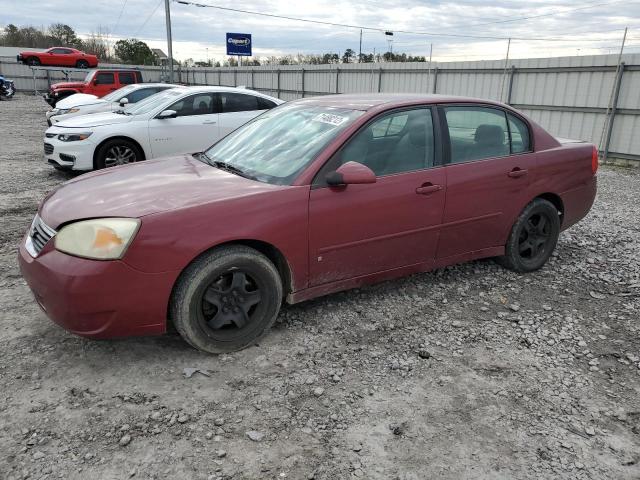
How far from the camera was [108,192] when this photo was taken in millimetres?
3297

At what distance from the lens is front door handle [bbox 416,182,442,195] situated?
3783 millimetres

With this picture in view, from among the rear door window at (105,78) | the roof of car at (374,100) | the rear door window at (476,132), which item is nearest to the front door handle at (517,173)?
the rear door window at (476,132)

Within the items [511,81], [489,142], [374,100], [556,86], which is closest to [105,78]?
[511,81]

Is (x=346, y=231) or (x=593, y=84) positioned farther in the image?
(x=593, y=84)

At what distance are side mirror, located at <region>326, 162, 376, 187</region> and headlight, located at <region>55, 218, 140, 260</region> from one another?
1252 millimetres

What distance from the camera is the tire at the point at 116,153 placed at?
26.8 ft

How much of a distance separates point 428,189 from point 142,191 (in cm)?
204

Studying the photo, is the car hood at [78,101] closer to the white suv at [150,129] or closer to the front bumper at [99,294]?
the white suv at [150,129]

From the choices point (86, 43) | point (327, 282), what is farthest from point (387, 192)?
point (86, 43)

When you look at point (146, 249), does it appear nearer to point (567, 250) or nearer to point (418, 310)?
point (418, 310)

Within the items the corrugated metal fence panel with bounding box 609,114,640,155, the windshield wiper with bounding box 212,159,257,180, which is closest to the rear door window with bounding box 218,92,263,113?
the windshield wiper with bounding box 212,159,257,180

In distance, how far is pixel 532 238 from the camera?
4695mm

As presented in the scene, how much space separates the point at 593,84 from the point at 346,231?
35.1ft

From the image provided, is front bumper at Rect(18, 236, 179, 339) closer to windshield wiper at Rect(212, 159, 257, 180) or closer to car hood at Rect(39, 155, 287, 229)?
car hood at Rect(39, 155, 287, 229)
